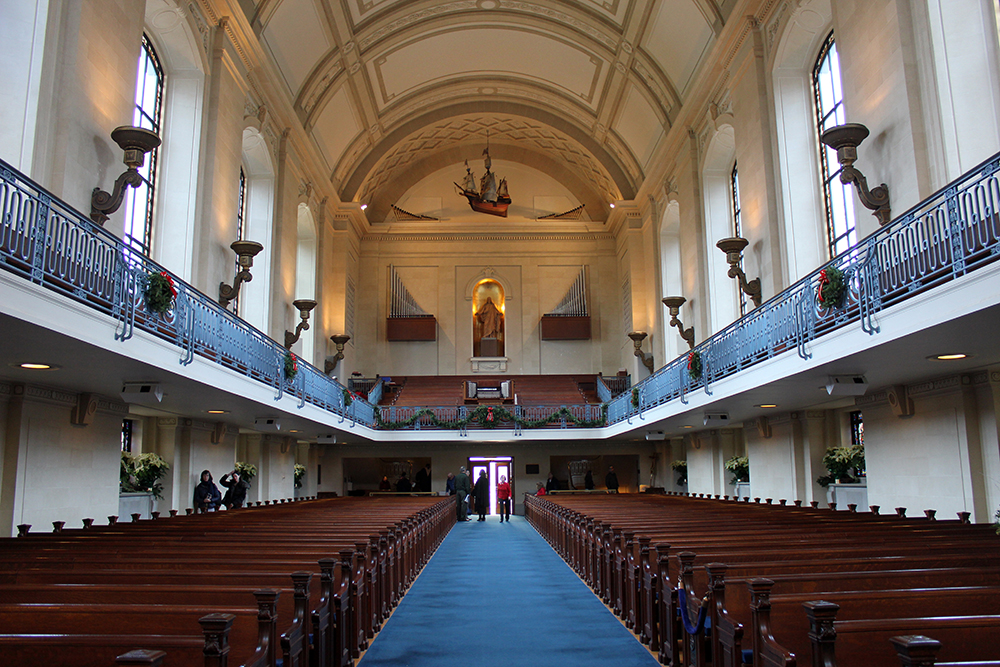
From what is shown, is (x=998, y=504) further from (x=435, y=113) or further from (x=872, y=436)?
(x=435, y=113)

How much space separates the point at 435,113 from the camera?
27.7 m

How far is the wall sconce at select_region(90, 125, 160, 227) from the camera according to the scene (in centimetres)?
962

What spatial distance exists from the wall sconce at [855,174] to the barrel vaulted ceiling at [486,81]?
25.4 feet

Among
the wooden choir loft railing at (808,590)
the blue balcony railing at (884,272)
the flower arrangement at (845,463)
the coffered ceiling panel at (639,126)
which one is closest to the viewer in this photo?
the wooden choir loft railing at (808,590)

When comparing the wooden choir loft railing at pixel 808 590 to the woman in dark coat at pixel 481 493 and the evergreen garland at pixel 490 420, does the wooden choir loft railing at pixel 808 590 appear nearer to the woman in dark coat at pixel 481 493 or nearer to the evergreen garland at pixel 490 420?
the woman in dark coat at pixel 481 493

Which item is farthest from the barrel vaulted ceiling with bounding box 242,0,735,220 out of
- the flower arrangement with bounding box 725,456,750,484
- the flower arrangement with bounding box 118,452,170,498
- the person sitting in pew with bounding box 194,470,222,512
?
the person sitting in pew with bounding box 194,470,222,512

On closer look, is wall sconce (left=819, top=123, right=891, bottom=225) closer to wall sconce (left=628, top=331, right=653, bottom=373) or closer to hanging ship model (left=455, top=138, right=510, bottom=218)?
wall sconce (left=628, top=331, right=653, bottom=373)

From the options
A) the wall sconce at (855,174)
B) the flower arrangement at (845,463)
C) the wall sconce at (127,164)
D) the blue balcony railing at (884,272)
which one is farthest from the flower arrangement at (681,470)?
the wall sconce at (127,164)

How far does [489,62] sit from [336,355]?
36.7 ft

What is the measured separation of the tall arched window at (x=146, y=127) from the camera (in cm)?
1363

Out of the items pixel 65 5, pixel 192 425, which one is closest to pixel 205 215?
pixel 192 425

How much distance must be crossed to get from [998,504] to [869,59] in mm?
6404

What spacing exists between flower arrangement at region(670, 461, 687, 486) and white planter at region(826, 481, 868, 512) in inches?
338

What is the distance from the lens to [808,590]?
4602mm
